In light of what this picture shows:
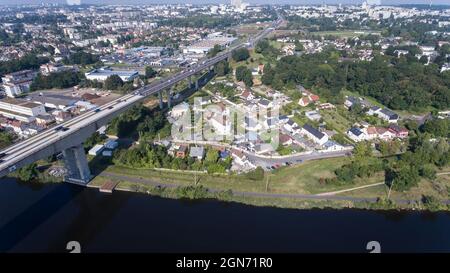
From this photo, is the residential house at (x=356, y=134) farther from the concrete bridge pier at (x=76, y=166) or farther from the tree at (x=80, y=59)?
the tree at (x=80, y=59)

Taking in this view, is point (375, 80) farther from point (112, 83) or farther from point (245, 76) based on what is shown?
point (112, 83)

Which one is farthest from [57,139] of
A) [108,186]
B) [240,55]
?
[240,55]

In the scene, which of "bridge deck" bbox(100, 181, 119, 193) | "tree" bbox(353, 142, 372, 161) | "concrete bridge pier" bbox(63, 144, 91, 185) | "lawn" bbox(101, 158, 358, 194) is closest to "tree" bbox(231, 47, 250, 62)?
"tree" bbox(353, 142, 372, 161)

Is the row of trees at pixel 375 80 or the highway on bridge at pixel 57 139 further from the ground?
the highway on bridge at pixel 57 139

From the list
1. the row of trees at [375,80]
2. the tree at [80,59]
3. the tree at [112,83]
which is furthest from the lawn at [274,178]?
the tree at [80,59]

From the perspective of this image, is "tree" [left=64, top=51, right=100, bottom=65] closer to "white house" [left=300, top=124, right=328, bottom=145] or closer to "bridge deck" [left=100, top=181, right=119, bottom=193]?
"bridge deck" [left=100, top=181, right=119, bottom=193]

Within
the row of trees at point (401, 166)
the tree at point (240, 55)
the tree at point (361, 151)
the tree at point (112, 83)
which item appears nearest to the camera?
the row of trees at point (401, 166)

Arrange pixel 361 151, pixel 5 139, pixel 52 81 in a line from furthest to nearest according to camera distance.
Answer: pixel 52 81 < pixel 5 139 < pixel 361 151

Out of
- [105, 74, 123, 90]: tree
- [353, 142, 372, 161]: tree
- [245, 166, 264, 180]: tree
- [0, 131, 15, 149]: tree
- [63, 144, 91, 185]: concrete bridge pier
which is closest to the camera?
[63, 144, 91, 185]: concrete bridge pier
